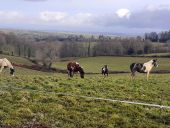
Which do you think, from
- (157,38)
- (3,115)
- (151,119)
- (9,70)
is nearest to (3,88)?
(3,115)

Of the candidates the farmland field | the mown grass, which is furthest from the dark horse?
the mown grass

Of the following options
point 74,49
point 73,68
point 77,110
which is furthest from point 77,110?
point 74,49

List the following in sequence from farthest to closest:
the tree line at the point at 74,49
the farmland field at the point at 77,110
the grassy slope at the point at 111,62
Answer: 1. the tree line at the point at 74,49
2. the grassy slope at the point at 111,62
3. the farmland field at the point at 77,110

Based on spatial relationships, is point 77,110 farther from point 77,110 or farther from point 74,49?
point 74,49

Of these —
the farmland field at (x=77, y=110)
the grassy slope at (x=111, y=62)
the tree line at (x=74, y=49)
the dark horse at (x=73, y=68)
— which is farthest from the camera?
the tree line at (x=74, y=49)

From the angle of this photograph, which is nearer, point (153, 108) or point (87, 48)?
point (153, 108)

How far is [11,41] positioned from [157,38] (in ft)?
239

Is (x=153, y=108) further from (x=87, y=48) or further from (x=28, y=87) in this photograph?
(x=87, y=48)

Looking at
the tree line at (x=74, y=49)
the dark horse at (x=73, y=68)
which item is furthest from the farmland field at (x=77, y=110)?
the tree line at (x=74, y=49)

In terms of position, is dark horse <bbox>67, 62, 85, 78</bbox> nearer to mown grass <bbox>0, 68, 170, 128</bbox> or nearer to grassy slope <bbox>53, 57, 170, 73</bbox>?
mown grass <bbox>0, 68, 170, 128</bbox>

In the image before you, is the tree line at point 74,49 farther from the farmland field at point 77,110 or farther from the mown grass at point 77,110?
the mown grass at point 77,110

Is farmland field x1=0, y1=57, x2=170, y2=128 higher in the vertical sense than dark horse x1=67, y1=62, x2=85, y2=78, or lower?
lower

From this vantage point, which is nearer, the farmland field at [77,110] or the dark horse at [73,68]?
the farmland field at [77,110]

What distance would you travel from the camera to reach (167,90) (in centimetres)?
2172
